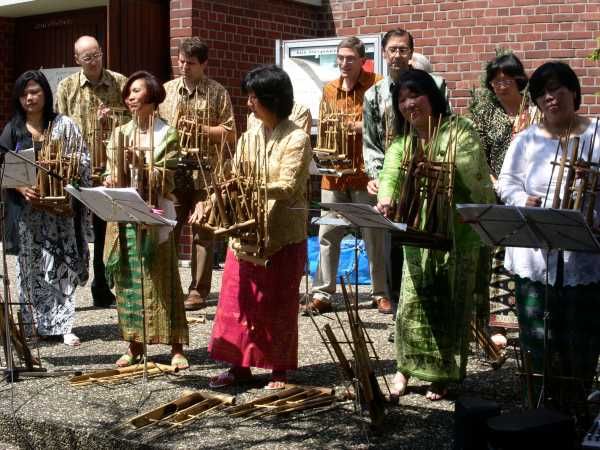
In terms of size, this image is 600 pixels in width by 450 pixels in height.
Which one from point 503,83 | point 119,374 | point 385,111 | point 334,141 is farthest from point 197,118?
point 119,374

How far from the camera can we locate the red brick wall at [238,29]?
509 inches

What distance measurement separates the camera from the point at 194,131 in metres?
9.52

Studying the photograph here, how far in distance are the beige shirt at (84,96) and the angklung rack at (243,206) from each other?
3.52 metres

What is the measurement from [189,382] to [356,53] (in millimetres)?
3582

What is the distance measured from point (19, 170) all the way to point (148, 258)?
1.02m

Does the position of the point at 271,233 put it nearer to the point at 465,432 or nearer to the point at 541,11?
the point at 465,432

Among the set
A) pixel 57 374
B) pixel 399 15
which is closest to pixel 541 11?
pixel 399 15

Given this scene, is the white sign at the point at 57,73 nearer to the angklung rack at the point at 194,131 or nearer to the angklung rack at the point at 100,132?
the angklung rack at the point at 100,132

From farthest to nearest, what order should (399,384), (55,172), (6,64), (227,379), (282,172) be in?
1. (6,64)
2. (55,172)
3. (227,379)
4. (399,384)
5. (282,172)

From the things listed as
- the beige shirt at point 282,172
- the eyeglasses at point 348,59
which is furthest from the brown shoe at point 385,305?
the beige shirt at point 282,172

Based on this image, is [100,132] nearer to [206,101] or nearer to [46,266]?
[206,101]

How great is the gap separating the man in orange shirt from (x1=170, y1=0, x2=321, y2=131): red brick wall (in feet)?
11.4

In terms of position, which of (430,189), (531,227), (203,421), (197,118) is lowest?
(203,421)

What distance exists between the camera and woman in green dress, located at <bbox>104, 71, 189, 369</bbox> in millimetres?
7562
